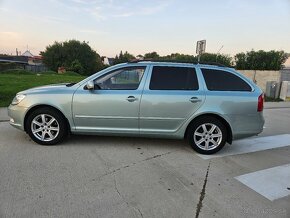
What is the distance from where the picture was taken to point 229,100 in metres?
5.16

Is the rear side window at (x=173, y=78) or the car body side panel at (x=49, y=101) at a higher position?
the rear side window at (x=173, y=78)

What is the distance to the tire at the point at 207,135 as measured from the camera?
5.22 meters

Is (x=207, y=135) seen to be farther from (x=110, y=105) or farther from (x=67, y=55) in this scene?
(x=67, y=55)

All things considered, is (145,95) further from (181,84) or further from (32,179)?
(32,179)

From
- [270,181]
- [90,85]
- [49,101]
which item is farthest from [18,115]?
[270,181]

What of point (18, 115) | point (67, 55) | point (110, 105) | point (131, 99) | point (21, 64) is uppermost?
point (67, 55)

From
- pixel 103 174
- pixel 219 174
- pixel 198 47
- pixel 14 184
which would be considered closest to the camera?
pixel 14 184

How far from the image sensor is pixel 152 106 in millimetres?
5145

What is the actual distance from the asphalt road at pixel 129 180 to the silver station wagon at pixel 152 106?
35cm

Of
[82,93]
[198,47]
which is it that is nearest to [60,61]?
[198,47]

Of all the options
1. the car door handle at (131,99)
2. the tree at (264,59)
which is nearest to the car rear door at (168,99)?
the car door handle at (131,99)

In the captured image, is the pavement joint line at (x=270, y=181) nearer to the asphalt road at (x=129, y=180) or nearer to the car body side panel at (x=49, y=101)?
the asphalt road at (x=129, y=180)

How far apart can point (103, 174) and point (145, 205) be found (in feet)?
3.27

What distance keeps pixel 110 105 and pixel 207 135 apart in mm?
1822
